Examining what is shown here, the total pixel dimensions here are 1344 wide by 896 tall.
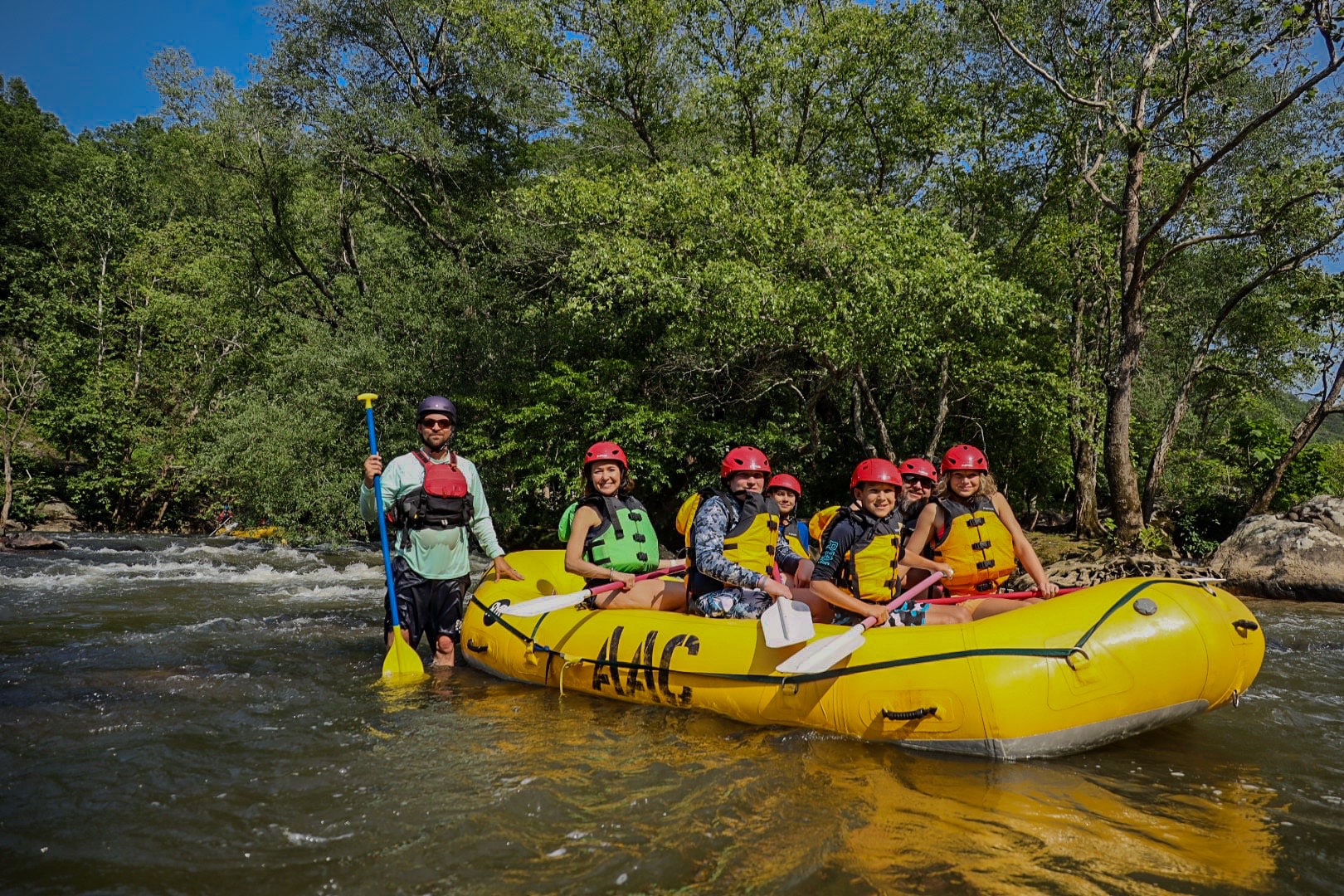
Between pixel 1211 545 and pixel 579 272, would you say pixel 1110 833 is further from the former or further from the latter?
pixel 1211 545

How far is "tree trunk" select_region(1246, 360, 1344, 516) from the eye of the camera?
12.7m

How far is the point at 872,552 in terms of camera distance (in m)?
4.77

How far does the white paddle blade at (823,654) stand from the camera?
3.95 meters

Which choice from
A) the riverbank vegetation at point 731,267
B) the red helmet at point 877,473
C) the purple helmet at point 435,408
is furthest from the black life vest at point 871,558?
the riverbank vegetation at point 731,267

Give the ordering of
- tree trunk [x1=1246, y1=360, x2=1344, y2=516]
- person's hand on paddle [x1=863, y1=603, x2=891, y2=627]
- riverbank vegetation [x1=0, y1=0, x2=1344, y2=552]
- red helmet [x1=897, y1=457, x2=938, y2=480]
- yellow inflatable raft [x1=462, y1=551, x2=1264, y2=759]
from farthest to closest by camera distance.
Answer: tree trunk [x1=1246, y1=360, x2=1344, y2=516]
riverbank vegetation [x1=0, y1=0, x2=1344, y2=552]
red helmet [x1=897, y1=457, x2=938, y2=480]
person's hand on paddle [x1=863, y1=603, x2=891, y2=627]
yellow inflatable raft [x1=462, y1=551, x2=1264, y2=759]

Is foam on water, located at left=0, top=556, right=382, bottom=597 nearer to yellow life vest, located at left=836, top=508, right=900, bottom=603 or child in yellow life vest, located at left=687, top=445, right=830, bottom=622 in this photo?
child in yellow life vest, located at left=687, top=445, right=830, bottom=622

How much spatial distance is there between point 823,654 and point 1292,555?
9.30 m

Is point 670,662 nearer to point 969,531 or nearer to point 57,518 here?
point 969,531

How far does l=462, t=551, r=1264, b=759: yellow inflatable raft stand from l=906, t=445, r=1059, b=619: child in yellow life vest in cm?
96

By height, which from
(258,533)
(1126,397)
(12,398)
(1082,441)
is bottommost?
(258,533)

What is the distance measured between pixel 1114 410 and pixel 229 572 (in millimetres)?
12452

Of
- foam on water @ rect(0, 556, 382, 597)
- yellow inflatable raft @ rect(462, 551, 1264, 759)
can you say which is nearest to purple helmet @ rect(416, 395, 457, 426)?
yellow inflatable raft @ rect(462, 551, 1264, 759)

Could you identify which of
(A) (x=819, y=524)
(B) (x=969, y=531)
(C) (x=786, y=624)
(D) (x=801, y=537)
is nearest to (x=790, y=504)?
(D) (x=801, y=537)

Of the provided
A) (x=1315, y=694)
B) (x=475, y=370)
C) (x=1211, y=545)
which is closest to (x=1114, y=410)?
(x=1211, y=545)
